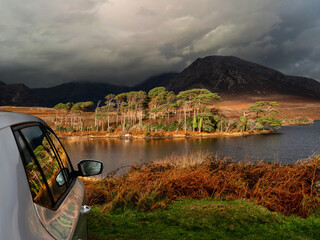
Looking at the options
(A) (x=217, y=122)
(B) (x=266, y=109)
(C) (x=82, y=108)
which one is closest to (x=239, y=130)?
(A) (x=217, y=122)

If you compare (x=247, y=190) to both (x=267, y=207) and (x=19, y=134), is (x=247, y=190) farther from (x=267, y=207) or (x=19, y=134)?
(x=19, y=134)

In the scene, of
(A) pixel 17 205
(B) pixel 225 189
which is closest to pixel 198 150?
(B) pixel 225 189

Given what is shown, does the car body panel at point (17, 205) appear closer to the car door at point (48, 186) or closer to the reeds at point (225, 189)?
the car door at point (48, 186)

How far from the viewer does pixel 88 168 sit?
2.44 metres

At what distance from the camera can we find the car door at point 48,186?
3.94 feet

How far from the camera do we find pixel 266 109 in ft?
200

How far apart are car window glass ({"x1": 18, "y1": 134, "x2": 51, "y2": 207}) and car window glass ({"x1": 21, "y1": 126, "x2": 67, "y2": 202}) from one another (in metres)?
0.12

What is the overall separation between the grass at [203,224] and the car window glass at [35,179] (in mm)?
3186

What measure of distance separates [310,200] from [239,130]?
159 ft

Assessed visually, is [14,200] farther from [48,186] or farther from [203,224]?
[203,224]

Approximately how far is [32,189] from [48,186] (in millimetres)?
314

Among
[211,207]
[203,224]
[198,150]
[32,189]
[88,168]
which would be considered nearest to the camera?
[32,189]

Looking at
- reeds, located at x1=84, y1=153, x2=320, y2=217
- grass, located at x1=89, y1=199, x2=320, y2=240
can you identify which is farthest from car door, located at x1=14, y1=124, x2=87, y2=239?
reeds, located at x1=84, y1=153, x2=320, y2=217

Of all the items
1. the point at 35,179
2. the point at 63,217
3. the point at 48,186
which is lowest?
the point at 63,217
